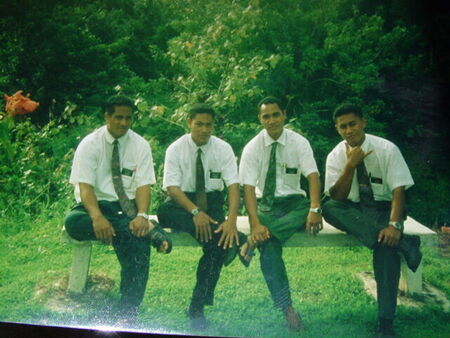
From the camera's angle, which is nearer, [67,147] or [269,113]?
[269,113]

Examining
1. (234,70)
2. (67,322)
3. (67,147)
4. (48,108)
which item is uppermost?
(234,70)

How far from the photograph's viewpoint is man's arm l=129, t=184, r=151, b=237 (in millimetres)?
3027

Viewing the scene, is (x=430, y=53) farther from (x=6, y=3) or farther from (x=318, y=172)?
(x=6, y=3)

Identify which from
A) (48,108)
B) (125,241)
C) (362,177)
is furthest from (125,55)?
(362,177)

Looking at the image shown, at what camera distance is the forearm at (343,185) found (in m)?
3.13

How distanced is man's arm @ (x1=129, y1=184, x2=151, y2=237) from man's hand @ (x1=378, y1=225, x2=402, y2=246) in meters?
1.43

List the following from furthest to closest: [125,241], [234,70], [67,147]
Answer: [67,147], [234,70], [125,241]

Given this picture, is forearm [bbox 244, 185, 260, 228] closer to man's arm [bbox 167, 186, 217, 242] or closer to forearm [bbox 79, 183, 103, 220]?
man's arm [bbox 167, 186, 217, 242]

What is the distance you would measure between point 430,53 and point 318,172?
106 cm

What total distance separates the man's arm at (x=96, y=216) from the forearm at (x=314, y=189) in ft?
4.16

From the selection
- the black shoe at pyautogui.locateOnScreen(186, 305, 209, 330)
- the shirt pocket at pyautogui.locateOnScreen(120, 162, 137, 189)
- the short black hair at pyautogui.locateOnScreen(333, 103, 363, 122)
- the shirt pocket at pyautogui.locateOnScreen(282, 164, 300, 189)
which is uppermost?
the short black hair at pyautogui.locateOnScreen(333, 103, 363, 122)

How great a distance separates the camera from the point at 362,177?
3.20m

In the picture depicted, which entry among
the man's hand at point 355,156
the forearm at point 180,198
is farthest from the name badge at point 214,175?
the man's hand at point 355,156

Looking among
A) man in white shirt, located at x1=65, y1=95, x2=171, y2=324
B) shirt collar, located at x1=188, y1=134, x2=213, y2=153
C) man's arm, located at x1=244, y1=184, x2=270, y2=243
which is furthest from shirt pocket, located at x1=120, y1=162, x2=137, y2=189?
man's arm, located at x1=244, y1=184, x2=270, y2=243
